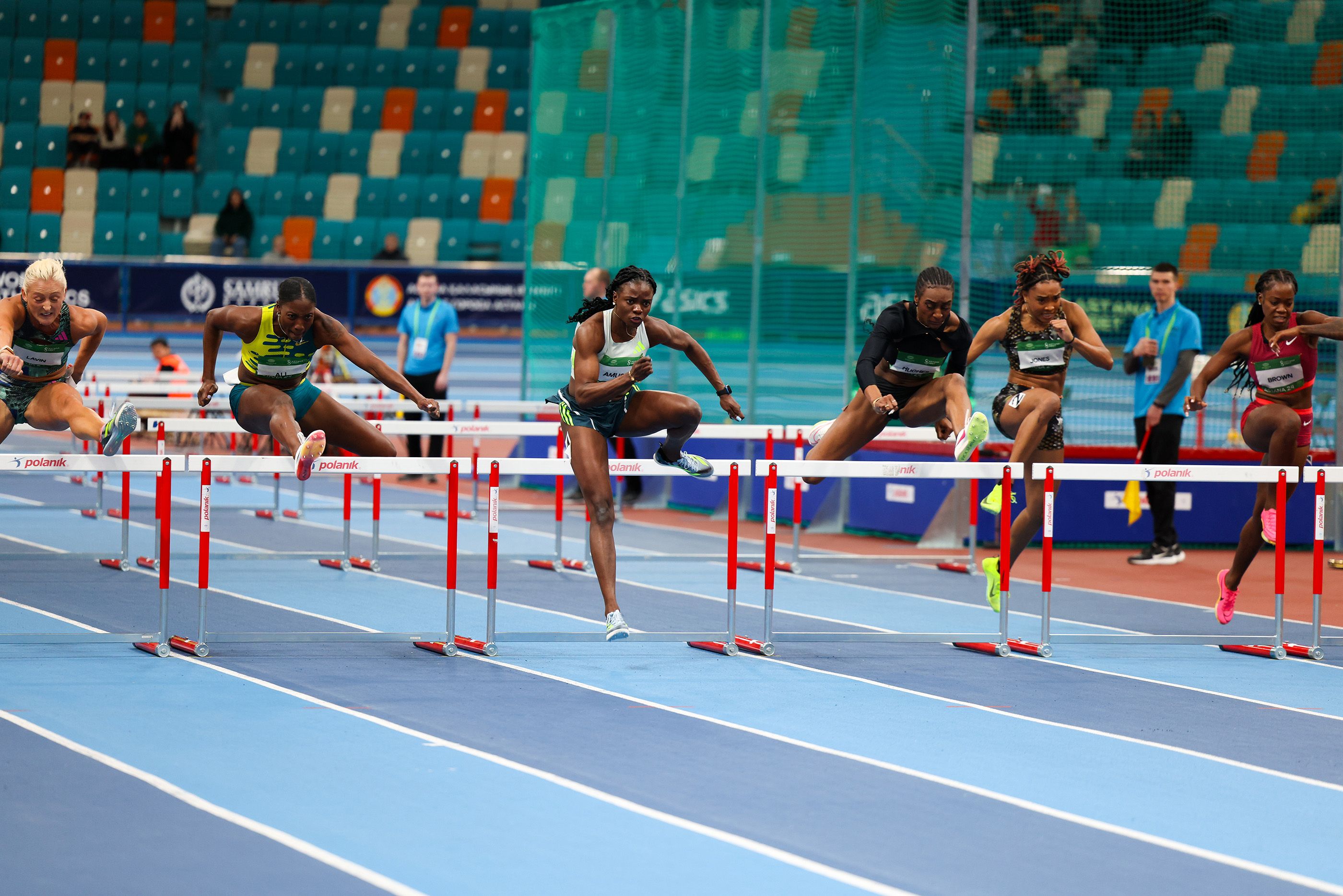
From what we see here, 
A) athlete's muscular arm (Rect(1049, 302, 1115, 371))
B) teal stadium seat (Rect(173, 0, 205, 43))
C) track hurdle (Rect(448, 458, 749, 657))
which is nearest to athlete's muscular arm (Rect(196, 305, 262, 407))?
track hurdle (Rect(448, 458, 749, 657))

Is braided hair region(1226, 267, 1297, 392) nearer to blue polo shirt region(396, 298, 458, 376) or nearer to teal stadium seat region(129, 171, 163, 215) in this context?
blue polo shirt region(396, 298, 458, 376)

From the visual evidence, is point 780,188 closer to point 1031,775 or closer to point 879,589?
point 879,589

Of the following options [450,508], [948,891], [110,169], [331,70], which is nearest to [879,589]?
[450,508]

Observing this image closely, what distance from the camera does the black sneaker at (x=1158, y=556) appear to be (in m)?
11.8

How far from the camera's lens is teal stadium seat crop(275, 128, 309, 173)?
1069 inches

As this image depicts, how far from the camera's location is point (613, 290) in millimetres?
7617

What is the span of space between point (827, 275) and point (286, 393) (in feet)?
19.9

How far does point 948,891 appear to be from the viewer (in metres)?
4.20

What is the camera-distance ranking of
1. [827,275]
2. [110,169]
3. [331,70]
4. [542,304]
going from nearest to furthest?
1. [827,275]
2. [542,304]
3. [110,169]
4. [331,70]

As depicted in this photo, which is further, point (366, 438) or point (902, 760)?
point (366, 438)

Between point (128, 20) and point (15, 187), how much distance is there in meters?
5.10

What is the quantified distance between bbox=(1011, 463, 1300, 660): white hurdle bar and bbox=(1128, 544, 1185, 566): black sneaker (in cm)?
345

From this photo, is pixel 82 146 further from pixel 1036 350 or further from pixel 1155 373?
pixel 1036 350

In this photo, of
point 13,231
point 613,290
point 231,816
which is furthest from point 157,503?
point 13,231
